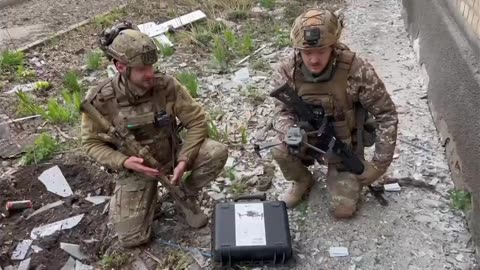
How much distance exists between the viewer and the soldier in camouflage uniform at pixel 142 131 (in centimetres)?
322

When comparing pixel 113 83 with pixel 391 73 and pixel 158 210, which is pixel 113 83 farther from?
pixel 391 73

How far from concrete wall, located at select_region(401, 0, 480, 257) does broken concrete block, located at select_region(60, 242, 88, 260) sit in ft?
7.68

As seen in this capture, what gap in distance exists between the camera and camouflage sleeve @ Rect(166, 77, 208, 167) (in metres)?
3.46

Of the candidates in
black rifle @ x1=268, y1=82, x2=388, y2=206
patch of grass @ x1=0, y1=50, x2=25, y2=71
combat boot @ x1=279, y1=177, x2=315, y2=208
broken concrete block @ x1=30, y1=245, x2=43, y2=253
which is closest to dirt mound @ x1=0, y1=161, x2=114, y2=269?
broken concrete block @ x1=30, y1=245, x2=43, y2=253

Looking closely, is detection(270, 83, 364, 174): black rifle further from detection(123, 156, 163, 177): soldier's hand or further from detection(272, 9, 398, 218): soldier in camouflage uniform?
detection(123, 156, 163, 177): soldier's hand

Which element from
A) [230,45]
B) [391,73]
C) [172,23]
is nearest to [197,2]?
[172,23]

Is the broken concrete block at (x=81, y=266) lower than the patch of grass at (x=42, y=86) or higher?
lower

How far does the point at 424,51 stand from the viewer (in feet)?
16.4

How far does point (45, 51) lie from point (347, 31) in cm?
344

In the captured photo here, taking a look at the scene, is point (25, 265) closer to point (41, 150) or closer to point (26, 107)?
point (41, 150)

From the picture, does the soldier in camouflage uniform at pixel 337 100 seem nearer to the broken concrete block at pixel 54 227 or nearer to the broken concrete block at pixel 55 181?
the broken concrete block at pixel 54 227

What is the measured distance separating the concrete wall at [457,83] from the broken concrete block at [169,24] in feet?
9.58

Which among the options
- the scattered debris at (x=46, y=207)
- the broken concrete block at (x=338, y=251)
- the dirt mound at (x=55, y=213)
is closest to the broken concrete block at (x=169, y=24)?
the dirt mound at (x=55, y=213)

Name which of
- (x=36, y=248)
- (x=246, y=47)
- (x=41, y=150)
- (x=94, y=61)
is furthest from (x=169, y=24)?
(x=36, y=248)
